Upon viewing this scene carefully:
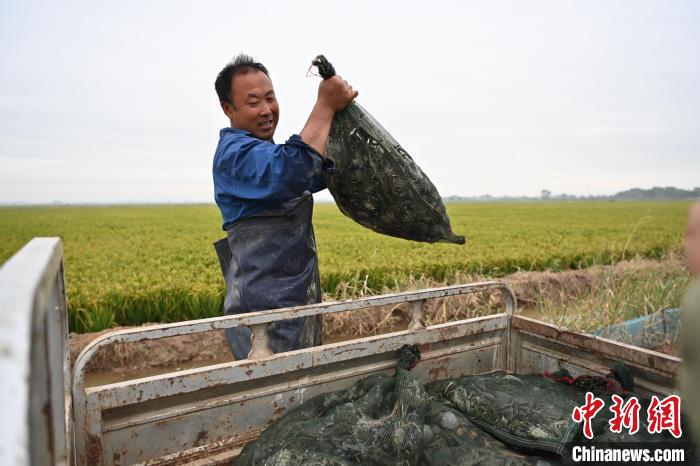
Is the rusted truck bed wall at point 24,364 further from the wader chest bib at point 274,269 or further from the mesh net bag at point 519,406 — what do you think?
the mesh net bag at point 519,406

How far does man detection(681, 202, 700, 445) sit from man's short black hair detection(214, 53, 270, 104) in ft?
5.79

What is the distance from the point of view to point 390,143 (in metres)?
2.19

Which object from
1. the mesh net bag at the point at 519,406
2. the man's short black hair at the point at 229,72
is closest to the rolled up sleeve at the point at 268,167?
the man's short black hair at the point at 229,72

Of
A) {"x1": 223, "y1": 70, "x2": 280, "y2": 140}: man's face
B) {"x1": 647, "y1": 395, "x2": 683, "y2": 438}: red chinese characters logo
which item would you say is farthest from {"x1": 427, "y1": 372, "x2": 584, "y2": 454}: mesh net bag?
{"x1": 223, "y1": 70, "x2": 280, "y2": 140}: man's face

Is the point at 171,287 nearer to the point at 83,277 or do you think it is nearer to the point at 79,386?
the point at 83,277

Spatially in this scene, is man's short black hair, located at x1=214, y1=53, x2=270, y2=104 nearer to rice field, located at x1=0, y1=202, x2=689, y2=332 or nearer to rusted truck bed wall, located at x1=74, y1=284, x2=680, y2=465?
rusted truck bed wall, located at x1=74, y1=284, x2=680, y2=465

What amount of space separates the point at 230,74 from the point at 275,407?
4.55 feet

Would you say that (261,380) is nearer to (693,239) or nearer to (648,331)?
(693,239)

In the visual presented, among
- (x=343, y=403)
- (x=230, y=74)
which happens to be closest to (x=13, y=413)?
(x=343, y=403)

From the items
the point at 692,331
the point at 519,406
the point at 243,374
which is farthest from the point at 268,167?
the point at 692,331

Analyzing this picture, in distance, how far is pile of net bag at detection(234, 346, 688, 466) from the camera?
62.2 inches

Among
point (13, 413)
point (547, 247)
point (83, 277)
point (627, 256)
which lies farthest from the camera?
point (627, 256)

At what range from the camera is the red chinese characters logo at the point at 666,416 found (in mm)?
1759

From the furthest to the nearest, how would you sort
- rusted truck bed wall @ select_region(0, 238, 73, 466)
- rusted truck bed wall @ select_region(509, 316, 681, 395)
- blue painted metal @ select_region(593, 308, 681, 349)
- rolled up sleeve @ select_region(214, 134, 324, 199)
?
blue painted metal @ select_region(593, 308, 681, 349) < rusted truck bed wall @ select_region(509, 316, 681, 395) < rolled up sleeve @ select_region(214, 134, 324, 199) < rusted truck bed wall @ select_region(0, 238, 73, 466)
